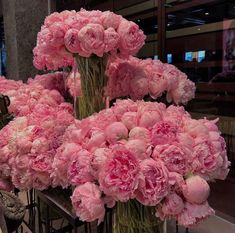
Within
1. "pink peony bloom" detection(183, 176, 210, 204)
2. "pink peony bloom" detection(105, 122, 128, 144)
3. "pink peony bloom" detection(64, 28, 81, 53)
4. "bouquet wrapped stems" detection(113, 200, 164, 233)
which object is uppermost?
"pink peony bloom" detection(64, 28, 81, 53)

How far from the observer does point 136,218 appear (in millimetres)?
747

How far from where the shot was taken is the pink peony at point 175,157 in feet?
2.15

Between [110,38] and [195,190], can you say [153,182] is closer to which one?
[195,190]

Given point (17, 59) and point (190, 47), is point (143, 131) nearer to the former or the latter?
point (190, 47)

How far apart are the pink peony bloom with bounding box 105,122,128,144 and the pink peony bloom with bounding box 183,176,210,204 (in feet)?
0.51

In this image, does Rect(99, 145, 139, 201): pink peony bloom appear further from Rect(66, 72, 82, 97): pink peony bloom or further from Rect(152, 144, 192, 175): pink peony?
Rect(66, 72, 82, 97): pink peony bloom

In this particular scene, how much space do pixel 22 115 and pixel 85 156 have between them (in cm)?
52

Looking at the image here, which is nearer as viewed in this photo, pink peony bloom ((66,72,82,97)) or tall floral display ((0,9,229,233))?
tall floral display ((0,9,229,233))

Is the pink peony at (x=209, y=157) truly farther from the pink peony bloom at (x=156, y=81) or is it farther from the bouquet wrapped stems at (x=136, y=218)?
Result: the pink peony bloom at (x=156, y=81)

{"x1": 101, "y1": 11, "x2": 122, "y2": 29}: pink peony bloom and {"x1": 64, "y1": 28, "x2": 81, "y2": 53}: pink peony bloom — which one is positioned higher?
{"x1": 101, "y1": 11, "x2": 122, "y2": 29}: pink peony bloom

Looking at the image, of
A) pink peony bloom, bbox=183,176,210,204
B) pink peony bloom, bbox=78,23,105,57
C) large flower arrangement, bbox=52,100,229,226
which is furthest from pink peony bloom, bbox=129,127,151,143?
pink peony bloom, bbox=78,23,105,57

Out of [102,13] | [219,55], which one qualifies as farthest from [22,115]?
[219,55]

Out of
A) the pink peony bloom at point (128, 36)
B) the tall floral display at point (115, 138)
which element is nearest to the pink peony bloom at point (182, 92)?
the tall floral display at point (115, 138)

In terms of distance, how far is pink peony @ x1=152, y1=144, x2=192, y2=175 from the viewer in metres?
0.65
